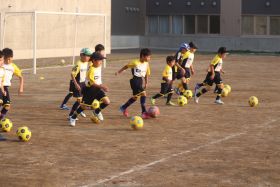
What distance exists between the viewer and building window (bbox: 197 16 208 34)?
189 feet

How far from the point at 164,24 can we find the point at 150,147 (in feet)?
164

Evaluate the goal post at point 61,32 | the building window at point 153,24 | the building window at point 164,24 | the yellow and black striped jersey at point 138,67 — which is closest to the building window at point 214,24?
the building window at point 164,24

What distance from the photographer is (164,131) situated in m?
13.3

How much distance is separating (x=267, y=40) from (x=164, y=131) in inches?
1669

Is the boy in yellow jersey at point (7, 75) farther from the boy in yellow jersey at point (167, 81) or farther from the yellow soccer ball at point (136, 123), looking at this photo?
the boy in yellow jersey at point (167, 81)

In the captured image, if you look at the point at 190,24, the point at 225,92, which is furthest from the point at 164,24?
the point at 225,92

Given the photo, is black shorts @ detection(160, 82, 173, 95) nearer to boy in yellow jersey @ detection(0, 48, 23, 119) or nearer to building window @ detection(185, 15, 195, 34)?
boy in yellow jersey @ detection(0, 48, 23, 119)

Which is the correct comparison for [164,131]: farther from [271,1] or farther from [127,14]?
[127,14]

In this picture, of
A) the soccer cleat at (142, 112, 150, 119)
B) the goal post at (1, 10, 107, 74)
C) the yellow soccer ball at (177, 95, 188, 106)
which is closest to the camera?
the soccer cleat at (142, 112, 150, 119)

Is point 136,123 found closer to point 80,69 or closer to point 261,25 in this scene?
point 80,69

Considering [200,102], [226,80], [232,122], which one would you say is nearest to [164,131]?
[232,122]

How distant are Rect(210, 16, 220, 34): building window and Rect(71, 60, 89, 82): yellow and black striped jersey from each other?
1664 inches

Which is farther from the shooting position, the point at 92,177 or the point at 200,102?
the point at 200,102

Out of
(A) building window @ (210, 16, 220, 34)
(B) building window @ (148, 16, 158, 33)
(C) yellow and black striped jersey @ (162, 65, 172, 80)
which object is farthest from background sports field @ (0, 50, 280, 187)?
(B) building window @ (148, 16, 158, 33)
